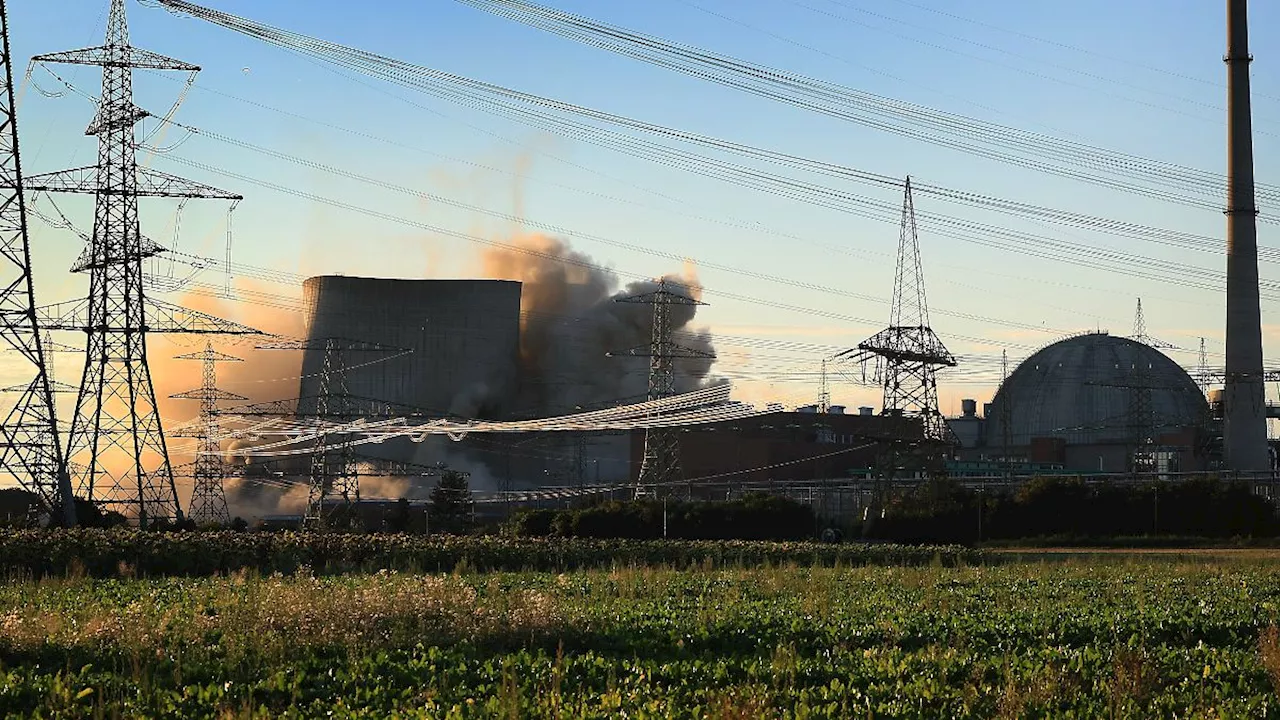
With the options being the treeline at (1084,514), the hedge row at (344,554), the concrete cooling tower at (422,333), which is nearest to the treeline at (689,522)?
the treeline at (1084,514)

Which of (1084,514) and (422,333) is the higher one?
(422,333)

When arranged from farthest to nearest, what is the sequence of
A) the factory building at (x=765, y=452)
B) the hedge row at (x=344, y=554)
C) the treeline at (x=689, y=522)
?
the factory building at (x=765, y=452), the treeline at (x=689, y=522), the hedge row at (x=344, y=554)

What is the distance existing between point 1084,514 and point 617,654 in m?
39.0

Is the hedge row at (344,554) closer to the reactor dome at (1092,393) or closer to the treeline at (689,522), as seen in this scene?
the treeline at (689,522)

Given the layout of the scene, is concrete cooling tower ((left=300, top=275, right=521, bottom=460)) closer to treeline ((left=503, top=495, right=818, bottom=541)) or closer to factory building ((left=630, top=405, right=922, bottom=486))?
factory building ((left=630, top=405, right=922, bottom=486))

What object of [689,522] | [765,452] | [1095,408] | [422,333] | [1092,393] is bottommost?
[689,522]

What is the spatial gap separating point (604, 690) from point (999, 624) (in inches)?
241

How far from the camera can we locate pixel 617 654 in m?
14.1

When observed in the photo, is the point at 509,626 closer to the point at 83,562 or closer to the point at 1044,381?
the point at 83,562

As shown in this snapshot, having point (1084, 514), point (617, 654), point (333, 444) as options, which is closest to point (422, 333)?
point (333, 444)

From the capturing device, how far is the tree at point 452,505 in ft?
185

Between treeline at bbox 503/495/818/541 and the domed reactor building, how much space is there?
33379 millimetres

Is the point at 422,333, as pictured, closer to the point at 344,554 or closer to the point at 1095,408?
the point at 1095,408

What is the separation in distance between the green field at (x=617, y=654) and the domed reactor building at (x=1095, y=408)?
65319mm
